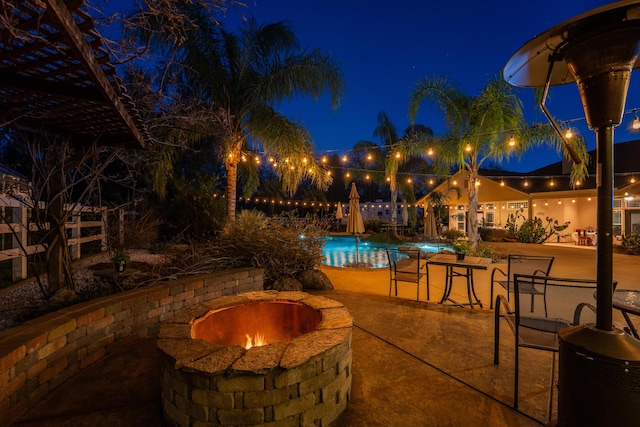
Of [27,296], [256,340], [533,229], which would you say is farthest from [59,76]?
[533,229]

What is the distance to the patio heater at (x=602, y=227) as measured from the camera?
1.43 metres

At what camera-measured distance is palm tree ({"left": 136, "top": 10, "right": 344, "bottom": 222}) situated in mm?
7688

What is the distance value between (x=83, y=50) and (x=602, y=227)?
3.15 metres

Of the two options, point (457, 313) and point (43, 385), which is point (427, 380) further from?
point (43, 385)

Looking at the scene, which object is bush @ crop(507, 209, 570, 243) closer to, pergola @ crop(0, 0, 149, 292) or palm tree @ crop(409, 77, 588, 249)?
→ palm tree @ crop(409, 77, 588, 249)

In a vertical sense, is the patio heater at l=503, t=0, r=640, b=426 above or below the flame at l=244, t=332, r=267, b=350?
above

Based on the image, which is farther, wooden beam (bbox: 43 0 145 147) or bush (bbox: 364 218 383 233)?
bush (bbox: 364 218 383 233)

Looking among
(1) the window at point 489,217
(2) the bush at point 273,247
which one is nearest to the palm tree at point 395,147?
(1) the window at point 489,217

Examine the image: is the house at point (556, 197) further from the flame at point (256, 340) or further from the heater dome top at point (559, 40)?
the flame at point (256, 340)

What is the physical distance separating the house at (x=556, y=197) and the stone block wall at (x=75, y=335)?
14565 mm

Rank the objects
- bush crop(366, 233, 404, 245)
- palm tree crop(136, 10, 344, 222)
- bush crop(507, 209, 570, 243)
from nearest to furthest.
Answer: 1. palm tree crop(136, 10, 344, 222)
2. bush crop(507, 209, 570, 243)
3. bush crop(366, 233, 404, 245)

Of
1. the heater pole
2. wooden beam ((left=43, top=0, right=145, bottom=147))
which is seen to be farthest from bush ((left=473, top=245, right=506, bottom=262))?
wooden beam ((left=43, top=0, right=145, bottom=147))

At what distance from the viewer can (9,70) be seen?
2.22 metres

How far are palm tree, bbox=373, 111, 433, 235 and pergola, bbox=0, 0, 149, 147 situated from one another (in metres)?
9.19
